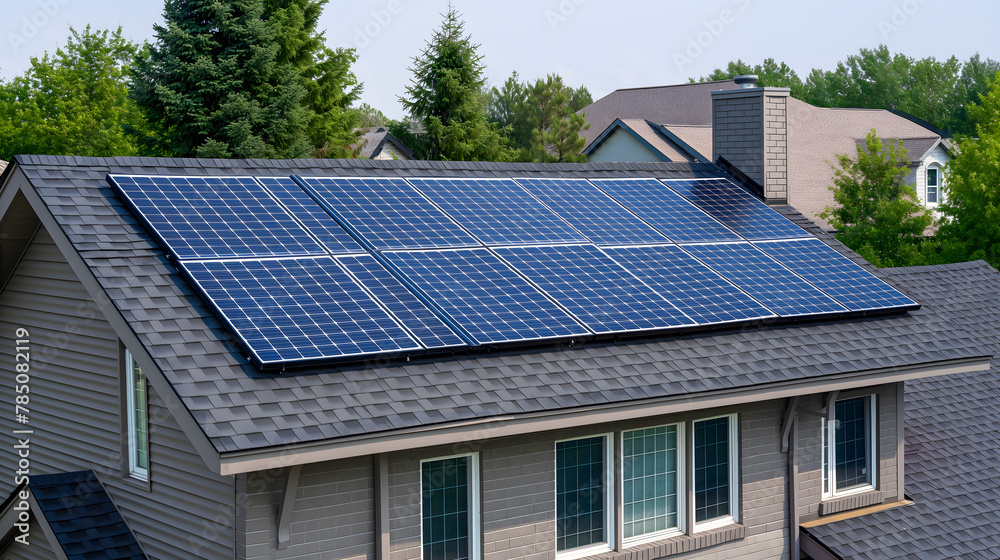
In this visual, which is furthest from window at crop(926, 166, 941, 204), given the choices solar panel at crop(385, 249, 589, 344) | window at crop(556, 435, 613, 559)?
window at crop(556, 435, 613, 559)

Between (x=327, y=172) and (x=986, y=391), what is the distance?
11990mm

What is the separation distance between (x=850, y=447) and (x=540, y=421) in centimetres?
605

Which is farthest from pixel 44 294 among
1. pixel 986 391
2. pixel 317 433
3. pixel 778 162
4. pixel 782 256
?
pixel 986 391

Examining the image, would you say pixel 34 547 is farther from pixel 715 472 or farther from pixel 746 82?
pixel 746 82

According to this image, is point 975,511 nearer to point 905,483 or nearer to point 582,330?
point 905,483

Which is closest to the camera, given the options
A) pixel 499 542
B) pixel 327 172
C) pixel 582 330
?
pixel 499 542

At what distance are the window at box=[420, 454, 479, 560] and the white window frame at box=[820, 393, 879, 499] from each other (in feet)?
18.1

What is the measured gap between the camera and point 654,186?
623 inches

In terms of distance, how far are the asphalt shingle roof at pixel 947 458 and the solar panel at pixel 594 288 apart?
155 inches

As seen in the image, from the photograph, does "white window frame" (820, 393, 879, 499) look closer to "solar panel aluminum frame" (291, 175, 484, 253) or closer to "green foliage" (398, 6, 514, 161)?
"solar panel aluminum frame" (291, 175, 484, 253)

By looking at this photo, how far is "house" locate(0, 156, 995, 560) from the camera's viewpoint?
8898 millimetres

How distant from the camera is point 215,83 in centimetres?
3522

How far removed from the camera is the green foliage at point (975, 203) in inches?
1220

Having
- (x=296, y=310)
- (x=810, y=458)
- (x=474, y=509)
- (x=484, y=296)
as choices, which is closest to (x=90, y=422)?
(x=296, y=310)
